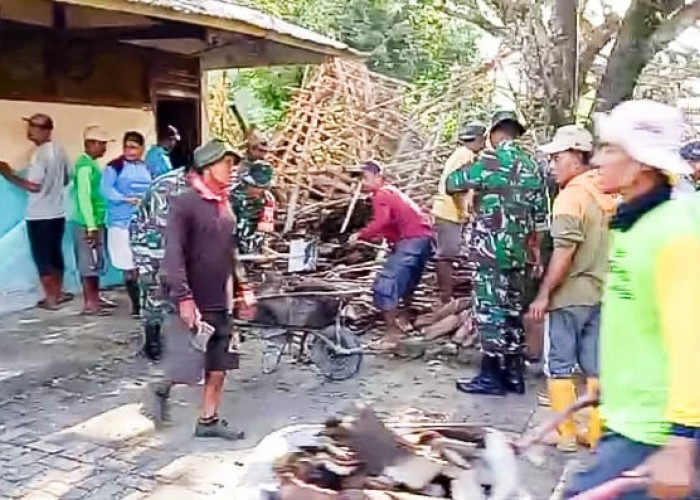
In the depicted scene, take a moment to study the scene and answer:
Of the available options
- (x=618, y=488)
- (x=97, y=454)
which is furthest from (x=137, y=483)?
(x=618, y=488)

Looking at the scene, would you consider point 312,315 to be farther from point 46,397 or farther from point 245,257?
point 46,397

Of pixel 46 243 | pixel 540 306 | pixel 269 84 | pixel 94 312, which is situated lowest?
pixel 94 312

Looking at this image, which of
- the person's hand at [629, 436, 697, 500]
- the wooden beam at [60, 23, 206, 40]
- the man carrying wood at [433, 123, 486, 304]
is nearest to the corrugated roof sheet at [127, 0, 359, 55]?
the wooden beam at [60, 23, 206, 40]

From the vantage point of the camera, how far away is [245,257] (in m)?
8.66

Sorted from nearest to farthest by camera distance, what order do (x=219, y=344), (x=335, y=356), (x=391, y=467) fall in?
(x=391, y=467), (x=219, y=344), (x=335, y=356)

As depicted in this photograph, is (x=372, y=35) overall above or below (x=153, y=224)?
above

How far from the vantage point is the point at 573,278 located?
611cm

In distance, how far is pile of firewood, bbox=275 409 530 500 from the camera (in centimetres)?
392

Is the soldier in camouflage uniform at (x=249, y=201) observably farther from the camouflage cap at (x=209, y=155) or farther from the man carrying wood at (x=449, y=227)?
the camouflage cap at (x=209, y=155)

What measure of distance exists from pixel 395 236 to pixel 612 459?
19.3 ft

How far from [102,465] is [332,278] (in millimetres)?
4980

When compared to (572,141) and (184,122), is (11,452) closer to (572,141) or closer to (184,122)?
(572,141)

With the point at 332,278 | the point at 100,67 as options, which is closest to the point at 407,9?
the point at 100,67

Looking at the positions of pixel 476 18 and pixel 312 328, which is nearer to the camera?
pixel 312 328
